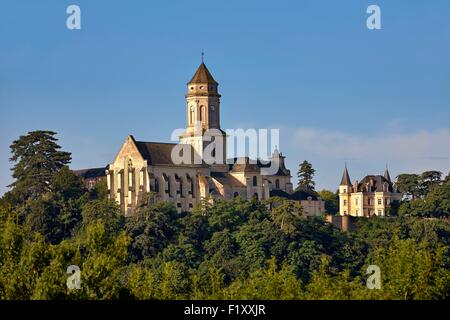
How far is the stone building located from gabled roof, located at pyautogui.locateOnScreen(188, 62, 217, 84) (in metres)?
14.3

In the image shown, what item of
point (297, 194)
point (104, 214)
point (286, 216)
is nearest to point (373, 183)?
point (297, 194)

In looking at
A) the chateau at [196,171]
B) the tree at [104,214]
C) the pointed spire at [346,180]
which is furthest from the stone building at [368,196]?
the tree at [104,214]

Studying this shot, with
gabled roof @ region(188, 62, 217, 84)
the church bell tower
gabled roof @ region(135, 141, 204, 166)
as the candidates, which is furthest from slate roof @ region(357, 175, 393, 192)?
gabled roof @ region(135, 141, 204, 166)

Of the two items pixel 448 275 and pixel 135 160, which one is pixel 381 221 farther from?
pixel 448 275

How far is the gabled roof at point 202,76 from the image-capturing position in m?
119

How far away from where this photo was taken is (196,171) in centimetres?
11469

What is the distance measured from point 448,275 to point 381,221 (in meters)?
57.2

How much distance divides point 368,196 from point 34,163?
26128mm

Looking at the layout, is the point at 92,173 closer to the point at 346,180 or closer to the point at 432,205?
the point at 346,180

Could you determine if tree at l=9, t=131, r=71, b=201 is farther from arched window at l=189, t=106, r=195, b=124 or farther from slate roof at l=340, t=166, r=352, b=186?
slate roof at l=340, t=166, r=352, b=186

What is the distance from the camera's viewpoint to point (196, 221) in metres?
110

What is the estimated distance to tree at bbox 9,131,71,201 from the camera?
374 feet

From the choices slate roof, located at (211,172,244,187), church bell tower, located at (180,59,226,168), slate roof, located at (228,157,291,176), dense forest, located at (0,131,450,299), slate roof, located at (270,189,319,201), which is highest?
church bell tower, located at (180,59,226,168)
